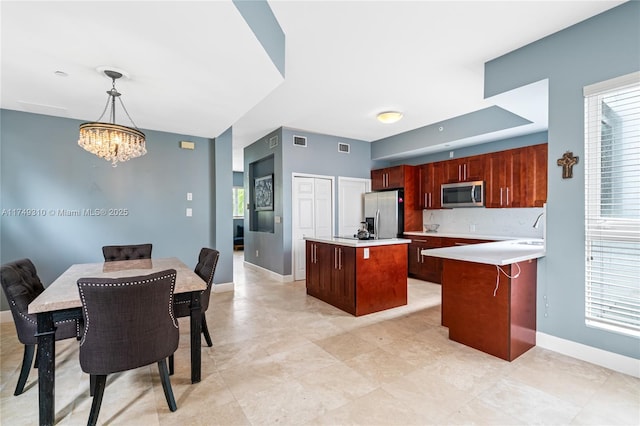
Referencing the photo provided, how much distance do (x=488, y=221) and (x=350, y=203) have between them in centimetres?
260

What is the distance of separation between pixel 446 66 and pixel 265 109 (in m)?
2.50

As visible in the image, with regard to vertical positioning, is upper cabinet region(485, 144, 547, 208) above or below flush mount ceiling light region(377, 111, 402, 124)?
below

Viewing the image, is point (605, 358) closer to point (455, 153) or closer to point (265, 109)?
point (455, 153)

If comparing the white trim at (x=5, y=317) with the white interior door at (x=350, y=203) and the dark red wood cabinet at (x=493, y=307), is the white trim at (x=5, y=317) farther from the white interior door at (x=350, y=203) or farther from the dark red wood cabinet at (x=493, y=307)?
the dark red wood cabinet at (x=493, y=307)

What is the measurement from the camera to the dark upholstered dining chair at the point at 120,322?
161 cm

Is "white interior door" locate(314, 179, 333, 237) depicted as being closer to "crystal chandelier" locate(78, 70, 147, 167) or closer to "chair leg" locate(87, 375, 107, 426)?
"crystal chandelier" locate(78, 70, 147, 167)

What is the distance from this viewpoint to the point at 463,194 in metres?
5.11

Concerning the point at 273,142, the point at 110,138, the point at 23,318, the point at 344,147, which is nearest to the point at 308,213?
the point at 273,142

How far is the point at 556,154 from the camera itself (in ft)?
8.69

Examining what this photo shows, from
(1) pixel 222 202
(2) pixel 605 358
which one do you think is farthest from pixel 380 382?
(1) pixel 222 202

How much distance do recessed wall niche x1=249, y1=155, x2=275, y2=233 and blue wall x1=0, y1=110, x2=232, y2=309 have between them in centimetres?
116

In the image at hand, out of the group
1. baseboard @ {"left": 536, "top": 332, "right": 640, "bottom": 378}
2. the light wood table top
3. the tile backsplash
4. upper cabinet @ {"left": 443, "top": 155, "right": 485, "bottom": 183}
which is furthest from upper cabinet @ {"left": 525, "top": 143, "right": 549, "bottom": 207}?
the light wood table top

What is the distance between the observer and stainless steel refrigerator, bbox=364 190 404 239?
18.9ft

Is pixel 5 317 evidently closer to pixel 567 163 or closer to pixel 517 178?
pixel 567 163
